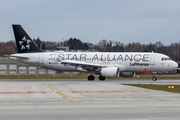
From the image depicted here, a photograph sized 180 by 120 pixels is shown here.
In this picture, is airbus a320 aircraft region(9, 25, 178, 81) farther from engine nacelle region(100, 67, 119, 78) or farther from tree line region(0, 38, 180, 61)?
tree line region(0, 38, 180, 61)

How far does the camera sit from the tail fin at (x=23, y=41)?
48656mm

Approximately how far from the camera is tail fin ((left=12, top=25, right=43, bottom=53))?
48656 mm

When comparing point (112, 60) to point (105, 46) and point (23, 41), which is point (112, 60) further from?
point (105, 46)

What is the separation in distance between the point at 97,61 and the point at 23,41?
13197 mm

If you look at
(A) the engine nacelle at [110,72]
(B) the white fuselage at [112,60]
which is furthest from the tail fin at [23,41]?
(A) the engine nacelle at [110,72]

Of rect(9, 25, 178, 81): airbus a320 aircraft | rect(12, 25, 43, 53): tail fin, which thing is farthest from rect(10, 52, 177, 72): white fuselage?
rect(12, 25, 43, 53): tail fin

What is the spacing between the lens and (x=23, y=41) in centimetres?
4888

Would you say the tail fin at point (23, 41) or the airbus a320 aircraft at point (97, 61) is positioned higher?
the tail fin at point (23, 41)


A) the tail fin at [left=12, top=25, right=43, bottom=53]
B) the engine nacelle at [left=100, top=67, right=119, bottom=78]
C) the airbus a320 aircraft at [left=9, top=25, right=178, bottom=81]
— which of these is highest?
the tail fin at [left=12, top=25, right=43, bottom=53]

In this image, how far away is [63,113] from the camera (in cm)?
1289

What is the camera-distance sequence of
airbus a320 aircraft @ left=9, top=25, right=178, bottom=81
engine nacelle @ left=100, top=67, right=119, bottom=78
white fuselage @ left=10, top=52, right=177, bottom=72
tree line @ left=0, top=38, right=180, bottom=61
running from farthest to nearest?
tree line @ left=0, top=38, right=180, bottom=61, white fuselage @ left=10, top=52, right=177, bottom=72, airbus a320 aircraft @ left=9, top=25, right=178, bottom=81, engine nacelle @ left=100, top=67, right=119, bottom=78

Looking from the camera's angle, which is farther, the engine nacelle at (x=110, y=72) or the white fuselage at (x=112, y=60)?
the white fuselage at (x=112, y=60)

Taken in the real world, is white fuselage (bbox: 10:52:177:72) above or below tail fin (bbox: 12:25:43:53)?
below

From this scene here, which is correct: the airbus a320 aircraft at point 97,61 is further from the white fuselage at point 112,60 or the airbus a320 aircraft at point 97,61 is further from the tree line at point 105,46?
the tree line at point 105,46
